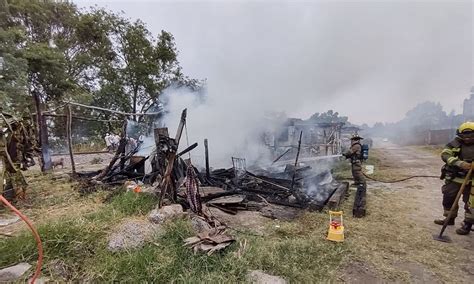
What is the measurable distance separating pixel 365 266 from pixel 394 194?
522cm

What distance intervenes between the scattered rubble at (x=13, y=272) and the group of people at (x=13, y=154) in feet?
10.8

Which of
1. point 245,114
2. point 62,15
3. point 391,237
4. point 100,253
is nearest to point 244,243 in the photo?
point 100,253

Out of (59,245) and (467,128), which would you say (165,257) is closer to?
(59,245)

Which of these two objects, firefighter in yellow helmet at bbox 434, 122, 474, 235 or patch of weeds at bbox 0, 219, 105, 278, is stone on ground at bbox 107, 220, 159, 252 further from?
firefighter in yellow helmet at bbox 434, 122, 474, 235

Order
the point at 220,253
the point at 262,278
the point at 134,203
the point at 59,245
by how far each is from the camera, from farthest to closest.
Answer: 1. the point at 134,203
2. the point at 220,253
3. the point at 59,245
4. the point at 262,278

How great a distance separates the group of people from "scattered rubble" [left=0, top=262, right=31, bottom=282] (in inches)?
129

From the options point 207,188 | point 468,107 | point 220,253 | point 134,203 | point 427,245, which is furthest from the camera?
point 468,107

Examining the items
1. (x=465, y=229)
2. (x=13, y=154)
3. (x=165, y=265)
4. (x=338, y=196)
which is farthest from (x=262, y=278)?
(x=13, y=154)

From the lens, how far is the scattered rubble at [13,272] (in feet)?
10.1

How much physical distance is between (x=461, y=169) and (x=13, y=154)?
959 cm

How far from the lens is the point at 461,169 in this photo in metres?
4.83

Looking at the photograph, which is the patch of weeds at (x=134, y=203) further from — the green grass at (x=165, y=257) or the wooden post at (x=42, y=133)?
the wooden post at (x=42, y=133)

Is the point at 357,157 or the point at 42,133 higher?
the point at 42,133

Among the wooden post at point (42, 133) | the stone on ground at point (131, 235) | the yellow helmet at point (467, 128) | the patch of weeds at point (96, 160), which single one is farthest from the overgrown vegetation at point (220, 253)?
the patch of weeds at point (96, 160)
